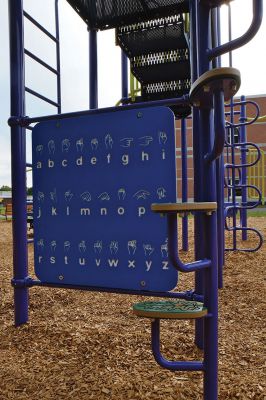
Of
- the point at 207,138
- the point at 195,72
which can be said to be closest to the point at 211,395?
the point at 207,138

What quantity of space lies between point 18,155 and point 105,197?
64 centimetres

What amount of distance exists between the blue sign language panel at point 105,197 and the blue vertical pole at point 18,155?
9 centimetres

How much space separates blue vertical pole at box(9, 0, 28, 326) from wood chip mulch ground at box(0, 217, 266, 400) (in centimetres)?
32

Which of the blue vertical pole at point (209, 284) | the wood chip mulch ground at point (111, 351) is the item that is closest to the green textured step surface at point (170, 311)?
the blue vertical pole at point (209, 284)

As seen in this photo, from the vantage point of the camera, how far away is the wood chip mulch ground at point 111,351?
1.44 metres

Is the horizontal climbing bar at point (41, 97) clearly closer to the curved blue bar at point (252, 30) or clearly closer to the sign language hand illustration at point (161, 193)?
the sign language hand illustration at point (161, 193)

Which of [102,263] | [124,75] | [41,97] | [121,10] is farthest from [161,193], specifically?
[124,75]

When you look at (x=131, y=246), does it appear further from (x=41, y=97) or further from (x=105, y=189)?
(x=41, y=97)

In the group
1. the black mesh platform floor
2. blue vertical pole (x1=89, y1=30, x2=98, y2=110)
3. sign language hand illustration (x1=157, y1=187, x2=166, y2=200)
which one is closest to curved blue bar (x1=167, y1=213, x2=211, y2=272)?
sign language hand illustration (x1=157, y1=187, x2=166, y2=200)

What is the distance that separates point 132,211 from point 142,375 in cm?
77

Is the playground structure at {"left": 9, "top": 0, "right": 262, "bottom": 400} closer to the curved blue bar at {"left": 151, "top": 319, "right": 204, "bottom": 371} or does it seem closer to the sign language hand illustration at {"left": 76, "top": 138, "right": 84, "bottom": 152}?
the sign language hand illustration at {"left": 76, "top": 138, "right": 84, "bottom": 152}

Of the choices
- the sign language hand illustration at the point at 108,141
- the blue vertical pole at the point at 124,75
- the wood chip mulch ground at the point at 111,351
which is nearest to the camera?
the wood chip mulch ground at the point at 111,351

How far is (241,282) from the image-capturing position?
3131 mm

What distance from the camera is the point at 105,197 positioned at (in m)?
1.92
